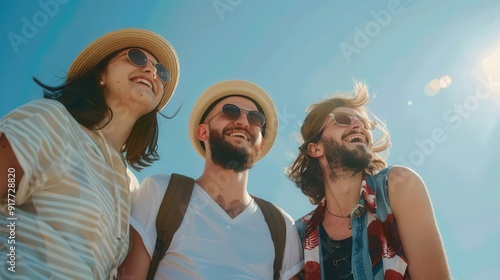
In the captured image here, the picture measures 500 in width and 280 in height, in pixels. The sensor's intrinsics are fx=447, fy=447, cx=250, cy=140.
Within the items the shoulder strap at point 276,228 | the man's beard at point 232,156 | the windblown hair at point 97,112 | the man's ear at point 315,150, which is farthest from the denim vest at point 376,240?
the windblown hair at point 97,112

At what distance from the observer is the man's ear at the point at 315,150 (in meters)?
6.32

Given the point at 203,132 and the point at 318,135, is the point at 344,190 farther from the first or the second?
the point at 203,132

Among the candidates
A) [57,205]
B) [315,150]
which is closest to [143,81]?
[57,205]

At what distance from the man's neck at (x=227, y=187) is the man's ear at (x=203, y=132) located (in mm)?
443

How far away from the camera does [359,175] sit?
5.75 m

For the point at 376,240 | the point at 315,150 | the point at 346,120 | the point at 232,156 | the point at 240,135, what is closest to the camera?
the point at 376,240

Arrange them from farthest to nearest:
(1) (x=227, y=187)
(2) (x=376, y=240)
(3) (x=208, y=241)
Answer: (1) (x=227, y=187), (2) (x=376, y=240), (3) (x=208, y=241)

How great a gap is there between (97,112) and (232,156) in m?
1.60

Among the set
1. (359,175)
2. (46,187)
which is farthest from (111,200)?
(359,175)

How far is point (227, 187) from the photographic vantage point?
A: 16.3 feet

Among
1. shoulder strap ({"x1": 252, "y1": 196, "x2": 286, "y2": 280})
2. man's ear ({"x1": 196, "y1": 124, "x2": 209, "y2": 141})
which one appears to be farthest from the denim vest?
man's ear ({"x1": 196, "y1": 124, "x2": 209, "y2": 141})

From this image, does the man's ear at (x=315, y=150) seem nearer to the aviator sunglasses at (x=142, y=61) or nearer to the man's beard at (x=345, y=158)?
the man's beard at (x=345, y=158)

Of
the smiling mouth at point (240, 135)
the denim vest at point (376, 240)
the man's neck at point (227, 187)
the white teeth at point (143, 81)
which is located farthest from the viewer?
the smiling mouth at point (240, 135)

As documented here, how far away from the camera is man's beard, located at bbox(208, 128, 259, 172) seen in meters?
5.14
